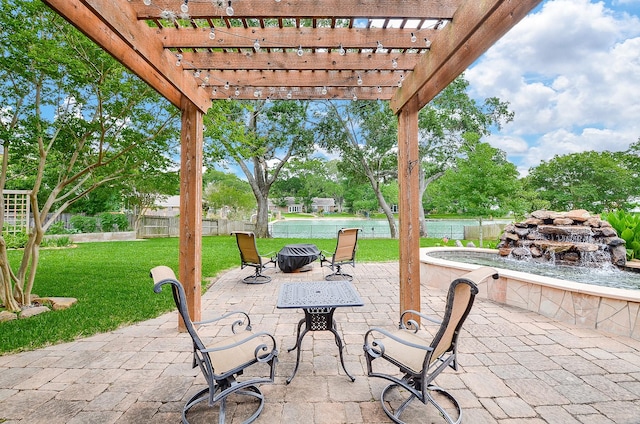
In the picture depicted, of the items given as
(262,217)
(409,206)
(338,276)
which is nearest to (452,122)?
(262,217)

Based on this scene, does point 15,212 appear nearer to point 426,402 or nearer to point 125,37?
point 125,37

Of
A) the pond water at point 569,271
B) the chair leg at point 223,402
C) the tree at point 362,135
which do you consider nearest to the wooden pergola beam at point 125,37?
the chair leg at point 223,402

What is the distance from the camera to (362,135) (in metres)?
16.0

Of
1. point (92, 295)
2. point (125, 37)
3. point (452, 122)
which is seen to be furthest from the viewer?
point (452, 122)

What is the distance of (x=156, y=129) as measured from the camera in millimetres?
4906

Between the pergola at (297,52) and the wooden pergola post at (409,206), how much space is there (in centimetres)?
1

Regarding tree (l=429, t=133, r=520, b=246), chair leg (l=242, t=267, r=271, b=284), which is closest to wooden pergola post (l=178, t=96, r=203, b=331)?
chair leg (l=242, t=267, r=271, b=284)

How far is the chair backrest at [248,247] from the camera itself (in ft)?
18.2

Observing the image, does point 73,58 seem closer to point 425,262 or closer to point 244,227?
point 425,262

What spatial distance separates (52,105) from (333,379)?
5250 millimetres

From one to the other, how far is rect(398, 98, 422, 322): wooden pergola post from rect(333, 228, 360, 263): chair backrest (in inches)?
90.0

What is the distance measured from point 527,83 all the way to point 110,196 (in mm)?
26443

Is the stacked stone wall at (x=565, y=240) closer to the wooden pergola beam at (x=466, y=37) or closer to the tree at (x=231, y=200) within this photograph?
the wooden pergola beam at (x=466, y=37)

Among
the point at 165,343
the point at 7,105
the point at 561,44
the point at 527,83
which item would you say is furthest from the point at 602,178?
the point at 7,105
